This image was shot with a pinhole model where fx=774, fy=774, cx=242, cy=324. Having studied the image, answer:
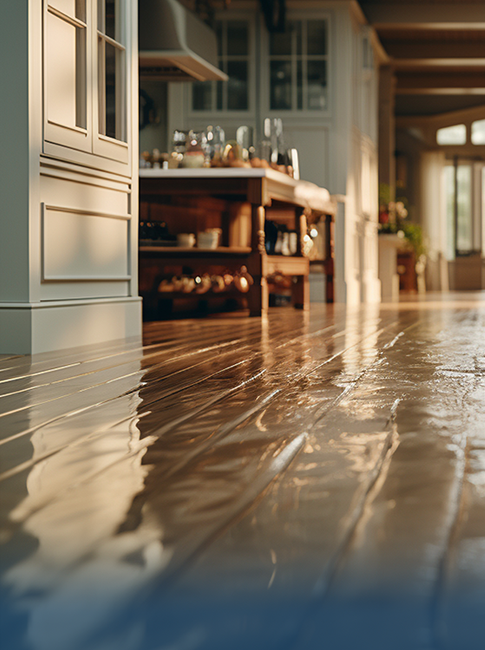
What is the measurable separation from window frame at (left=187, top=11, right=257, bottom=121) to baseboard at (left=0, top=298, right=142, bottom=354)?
4.40 meters

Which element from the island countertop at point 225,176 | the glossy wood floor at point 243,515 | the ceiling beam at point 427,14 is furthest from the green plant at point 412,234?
the glossy wood floor at point 243,515

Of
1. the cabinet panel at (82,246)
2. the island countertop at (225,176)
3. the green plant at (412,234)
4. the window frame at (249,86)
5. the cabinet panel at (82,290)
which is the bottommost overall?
the cabinet panel at (82,290)

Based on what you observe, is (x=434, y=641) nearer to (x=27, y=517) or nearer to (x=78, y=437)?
(x=27, y=517)

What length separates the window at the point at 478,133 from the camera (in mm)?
12555

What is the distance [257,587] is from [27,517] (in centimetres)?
27

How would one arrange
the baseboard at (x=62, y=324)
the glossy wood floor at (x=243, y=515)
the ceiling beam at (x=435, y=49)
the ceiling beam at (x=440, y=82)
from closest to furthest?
the glossy wood floor at (x=243, y=515)
the baseboard at (x=62, y=324)
the ceiling beam at (x=435, y=49)
the ceiling beam at (x=440, y=82)

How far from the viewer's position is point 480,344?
8.24ft

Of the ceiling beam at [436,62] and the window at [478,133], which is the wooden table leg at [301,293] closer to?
the ceiling beam at [436,62]

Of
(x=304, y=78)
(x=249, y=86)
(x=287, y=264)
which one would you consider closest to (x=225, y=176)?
(x=287, y=264)

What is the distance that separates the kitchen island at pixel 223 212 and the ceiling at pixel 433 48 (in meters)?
3.96

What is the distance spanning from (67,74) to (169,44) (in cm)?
220

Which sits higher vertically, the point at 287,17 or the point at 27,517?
the point at 287,17

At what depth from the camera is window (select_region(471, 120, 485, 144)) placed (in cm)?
1255

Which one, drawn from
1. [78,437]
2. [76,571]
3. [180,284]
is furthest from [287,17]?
[76,571]
